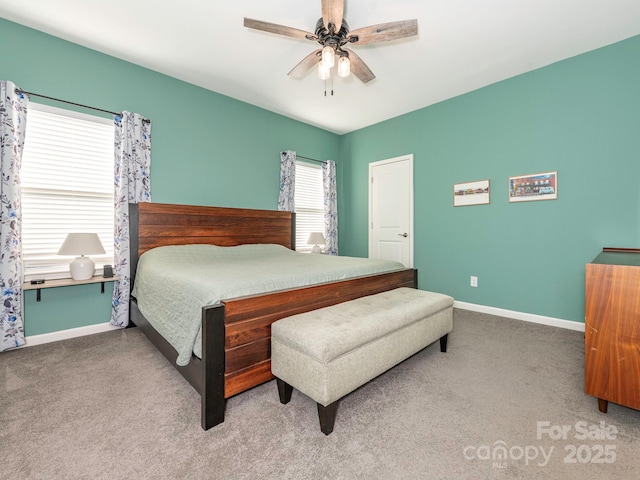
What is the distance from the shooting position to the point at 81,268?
8.48 ft

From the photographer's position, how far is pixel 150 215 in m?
2.99

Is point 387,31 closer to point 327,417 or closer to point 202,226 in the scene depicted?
point 327,417

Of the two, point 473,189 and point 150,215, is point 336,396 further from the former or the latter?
point 473,189

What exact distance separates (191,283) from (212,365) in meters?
0.53

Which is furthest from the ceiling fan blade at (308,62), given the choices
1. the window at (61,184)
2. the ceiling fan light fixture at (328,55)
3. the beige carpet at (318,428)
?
the beige carpet at (318,428)

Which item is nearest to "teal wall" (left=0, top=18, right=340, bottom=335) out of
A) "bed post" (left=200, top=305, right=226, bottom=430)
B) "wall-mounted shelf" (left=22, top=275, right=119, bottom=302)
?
"wall-mounted shelf" (left=22, top=275, right=119, bottom=302)

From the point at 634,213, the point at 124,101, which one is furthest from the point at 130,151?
the point at 634,213

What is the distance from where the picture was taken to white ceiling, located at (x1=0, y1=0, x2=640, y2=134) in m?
2.22

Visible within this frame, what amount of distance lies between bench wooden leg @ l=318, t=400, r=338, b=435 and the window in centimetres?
271

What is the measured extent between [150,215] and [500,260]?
3957 mm

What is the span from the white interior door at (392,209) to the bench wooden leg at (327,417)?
3095 mm

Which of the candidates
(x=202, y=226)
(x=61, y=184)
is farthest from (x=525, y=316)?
(x=61, y=184)

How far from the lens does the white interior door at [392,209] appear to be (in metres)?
4.25

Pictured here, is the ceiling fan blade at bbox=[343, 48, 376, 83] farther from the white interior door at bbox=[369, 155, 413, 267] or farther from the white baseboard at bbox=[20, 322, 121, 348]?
the white baseboard at bbox=[20, 322, 121, 348]
